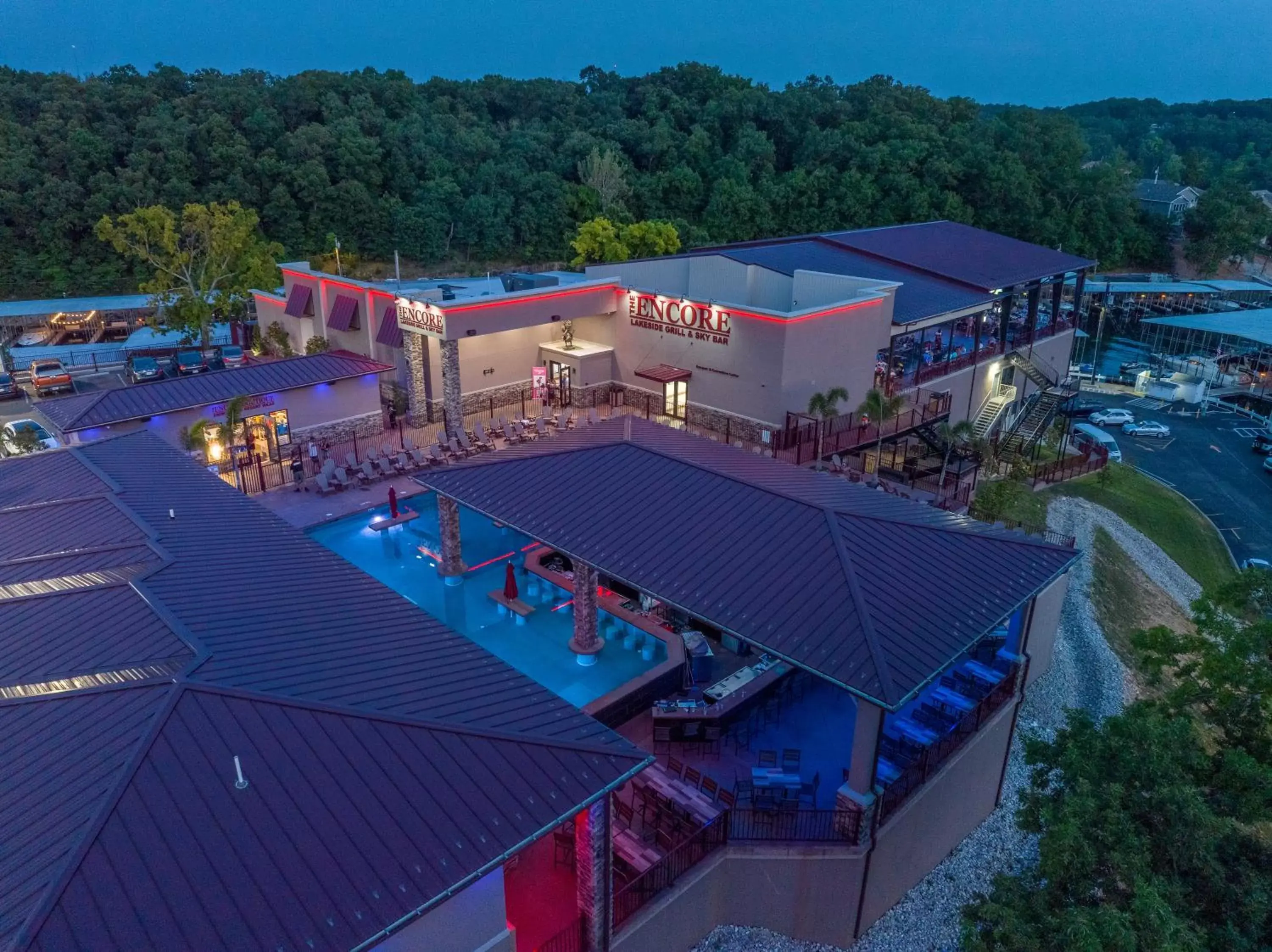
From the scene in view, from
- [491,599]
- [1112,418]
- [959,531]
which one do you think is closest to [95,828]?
[491,599]

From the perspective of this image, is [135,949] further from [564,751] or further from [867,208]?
[867,208]

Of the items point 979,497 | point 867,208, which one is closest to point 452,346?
point 979,497

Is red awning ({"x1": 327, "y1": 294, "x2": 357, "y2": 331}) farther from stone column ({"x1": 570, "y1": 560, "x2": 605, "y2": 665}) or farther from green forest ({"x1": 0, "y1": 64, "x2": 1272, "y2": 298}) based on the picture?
Answer: green forest ({"x1": 0, "y1": 64, "x2": 1272, "y2": 298})

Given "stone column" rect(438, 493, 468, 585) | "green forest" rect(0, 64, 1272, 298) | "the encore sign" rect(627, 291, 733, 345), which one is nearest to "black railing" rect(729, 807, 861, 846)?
"stone column" rect(438, 493, 468, 585)

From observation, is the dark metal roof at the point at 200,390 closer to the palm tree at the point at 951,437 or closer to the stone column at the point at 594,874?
the palm tree at the point at 951,437

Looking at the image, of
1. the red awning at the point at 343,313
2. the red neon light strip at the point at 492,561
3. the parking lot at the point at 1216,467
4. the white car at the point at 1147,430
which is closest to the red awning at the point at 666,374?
the red neon light strip at the point at 492,561
